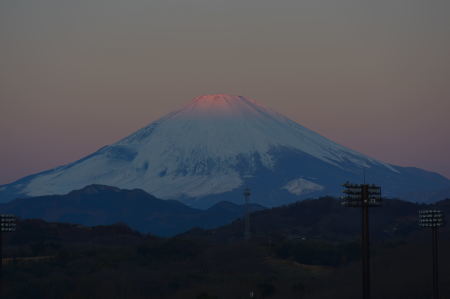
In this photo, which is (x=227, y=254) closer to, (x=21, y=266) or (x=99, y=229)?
(x=21, y=266)

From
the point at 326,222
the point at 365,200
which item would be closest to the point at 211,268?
the point at 326,222

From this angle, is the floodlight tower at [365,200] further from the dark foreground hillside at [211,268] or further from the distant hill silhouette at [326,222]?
the distant hill silhouette at [326,222]

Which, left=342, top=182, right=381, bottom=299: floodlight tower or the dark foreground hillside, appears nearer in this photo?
left=342, top=182, right=381, bottom=299: floodlight tower

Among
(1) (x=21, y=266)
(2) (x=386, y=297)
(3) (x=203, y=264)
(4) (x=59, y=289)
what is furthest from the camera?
(3) (x=203, y=264)

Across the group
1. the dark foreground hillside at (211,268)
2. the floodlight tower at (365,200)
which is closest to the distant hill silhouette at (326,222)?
the dark foreground hillside at (211,268)

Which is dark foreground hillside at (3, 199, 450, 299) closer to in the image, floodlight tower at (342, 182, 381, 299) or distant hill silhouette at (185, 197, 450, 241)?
distant hill silhouette at (185, 197, 450, 241)

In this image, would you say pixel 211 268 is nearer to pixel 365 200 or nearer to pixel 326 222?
pixel 326 222

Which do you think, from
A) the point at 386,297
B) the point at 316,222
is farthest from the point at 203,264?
the point at 316,222

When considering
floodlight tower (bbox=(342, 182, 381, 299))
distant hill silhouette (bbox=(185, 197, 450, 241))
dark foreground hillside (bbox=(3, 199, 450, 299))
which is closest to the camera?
floodlight tower (bbox=(342, 182, 381, 299))

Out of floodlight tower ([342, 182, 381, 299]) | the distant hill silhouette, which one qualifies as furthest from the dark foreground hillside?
floodlight tower ([342, 182, 381, 299])
